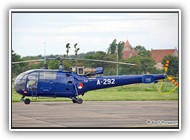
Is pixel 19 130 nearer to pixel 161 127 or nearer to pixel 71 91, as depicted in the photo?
pixel 71 91

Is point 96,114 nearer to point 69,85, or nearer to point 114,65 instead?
point 69,85

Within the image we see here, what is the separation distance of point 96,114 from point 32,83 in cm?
135

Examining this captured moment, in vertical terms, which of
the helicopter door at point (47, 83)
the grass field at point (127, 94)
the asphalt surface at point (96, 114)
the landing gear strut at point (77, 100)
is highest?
the helicopter door at point (47, 83)

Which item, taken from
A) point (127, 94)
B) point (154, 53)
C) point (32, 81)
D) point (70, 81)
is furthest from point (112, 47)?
point (32, 81)

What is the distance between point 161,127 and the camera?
10.2 meters

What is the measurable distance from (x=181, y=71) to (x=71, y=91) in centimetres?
205

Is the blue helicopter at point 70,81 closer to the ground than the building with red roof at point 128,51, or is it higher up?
closer to the ground

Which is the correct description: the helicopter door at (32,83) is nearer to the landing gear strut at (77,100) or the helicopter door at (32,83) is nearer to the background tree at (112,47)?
the landing gear strut at (77,100)

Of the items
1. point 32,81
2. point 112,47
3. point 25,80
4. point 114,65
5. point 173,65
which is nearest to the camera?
point 173,65

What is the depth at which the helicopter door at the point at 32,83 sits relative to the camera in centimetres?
1070

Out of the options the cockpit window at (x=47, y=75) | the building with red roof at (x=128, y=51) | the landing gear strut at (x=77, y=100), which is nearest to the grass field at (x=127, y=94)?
the landing gear strut at (x=77, y=100)

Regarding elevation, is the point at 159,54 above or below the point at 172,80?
above

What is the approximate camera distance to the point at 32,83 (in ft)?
35.5

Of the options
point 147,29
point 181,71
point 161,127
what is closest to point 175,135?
point 161,127
